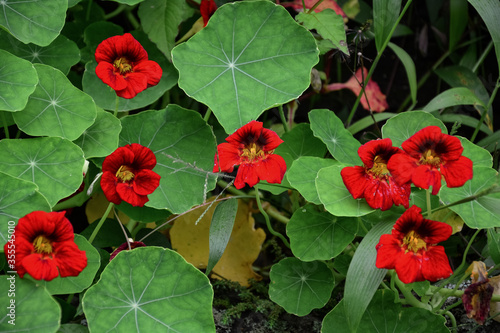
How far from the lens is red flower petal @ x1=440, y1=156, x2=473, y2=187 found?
1248mm

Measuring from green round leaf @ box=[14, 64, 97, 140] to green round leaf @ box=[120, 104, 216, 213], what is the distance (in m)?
0.14

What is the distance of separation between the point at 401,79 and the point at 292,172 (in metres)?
1.41

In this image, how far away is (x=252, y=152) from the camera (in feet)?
4.73

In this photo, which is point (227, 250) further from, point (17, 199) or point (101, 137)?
point (17, 199)

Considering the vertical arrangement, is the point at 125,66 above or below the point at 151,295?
above

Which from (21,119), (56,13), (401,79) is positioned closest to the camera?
(21,119)

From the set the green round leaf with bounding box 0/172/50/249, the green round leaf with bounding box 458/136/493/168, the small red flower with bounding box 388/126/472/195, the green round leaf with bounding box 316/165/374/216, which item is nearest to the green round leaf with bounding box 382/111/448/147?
the green round leaf with bounding box 458/136/493/168

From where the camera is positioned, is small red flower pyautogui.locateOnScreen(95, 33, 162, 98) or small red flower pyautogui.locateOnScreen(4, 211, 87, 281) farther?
small red flower pyautogui.locateOnScreen(95, 33, 162, 98)

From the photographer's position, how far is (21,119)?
159cm

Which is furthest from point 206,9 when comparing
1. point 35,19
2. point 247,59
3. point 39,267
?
point 39,267

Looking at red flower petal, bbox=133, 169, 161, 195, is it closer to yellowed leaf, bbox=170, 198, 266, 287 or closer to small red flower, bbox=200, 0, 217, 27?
yellowed leaf, bbox=170, 198, 266, 287

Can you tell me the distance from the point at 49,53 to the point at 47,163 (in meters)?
0.53

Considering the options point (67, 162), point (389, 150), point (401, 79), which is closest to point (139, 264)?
point (67, 162)

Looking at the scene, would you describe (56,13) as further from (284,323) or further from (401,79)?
(401,79)
